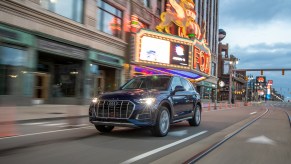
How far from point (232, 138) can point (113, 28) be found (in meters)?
20.3

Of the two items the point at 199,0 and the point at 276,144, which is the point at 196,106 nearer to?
the point at 276,144

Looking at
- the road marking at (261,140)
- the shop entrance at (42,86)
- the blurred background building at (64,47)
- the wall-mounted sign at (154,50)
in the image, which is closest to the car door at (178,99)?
the road marking at (261,140)

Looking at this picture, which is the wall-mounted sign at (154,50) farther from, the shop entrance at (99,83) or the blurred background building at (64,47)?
the shop entrance at (99,83)

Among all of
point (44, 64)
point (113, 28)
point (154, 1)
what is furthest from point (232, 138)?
point (154, 1)

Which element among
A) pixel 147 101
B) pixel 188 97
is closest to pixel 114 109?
pixel 147 101

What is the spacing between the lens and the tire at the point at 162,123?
27.5 feet

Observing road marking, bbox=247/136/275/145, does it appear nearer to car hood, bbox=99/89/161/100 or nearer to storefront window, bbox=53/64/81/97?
car hood, bbox=99/89/161/100

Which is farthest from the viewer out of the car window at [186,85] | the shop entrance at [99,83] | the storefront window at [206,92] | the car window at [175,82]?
the storefront window at [206,92]

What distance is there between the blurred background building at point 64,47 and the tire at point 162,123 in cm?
1033

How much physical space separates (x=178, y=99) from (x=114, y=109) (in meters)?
2.44

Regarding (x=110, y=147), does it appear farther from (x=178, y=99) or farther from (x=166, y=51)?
(x=166, y=51)

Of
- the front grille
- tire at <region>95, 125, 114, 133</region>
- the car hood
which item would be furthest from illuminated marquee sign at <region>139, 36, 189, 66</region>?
the front grille

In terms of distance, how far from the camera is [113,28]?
90.8 ft

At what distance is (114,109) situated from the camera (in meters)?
8.10
